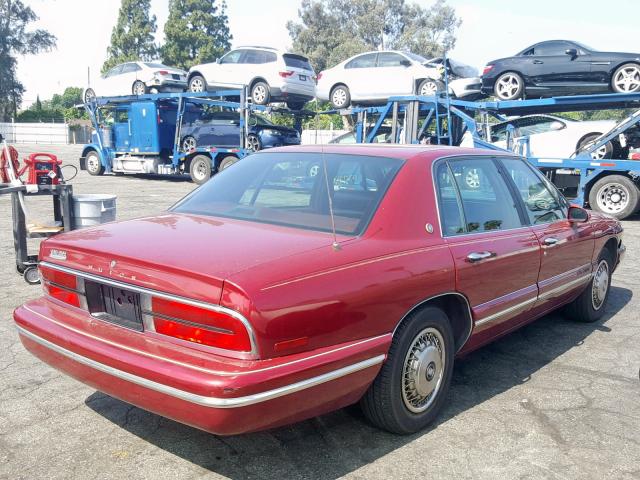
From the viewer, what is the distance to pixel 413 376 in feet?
10.5

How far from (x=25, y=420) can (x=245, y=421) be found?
159cm

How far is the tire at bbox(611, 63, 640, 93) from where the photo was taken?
12.0 meters

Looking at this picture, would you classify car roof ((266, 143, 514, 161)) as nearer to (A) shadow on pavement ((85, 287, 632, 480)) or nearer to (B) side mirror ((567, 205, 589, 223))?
(B) side mirror ((567, 205, 589, 223))

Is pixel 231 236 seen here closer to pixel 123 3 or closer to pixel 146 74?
pixel 146 74

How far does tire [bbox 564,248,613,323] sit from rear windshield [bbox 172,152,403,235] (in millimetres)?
2586

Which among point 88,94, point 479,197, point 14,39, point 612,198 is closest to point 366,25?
point 14,39

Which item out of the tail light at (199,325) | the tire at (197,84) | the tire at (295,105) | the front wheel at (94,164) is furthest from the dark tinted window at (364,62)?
the tail light at (199,325)

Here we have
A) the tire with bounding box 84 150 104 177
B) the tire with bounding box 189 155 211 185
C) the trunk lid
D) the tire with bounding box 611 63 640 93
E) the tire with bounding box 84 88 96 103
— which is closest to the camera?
the trunk lid

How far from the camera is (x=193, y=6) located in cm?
5309

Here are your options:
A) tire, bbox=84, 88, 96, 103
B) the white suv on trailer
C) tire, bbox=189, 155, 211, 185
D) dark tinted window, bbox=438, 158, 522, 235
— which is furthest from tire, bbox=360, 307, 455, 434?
tire, bbox=84, 88, 96, 103

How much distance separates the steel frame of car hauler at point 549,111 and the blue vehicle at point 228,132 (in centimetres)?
258

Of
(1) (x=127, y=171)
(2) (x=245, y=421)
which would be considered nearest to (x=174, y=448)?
(2) (x=245, y=421)

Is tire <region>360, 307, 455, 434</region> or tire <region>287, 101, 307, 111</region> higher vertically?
tire <region>287, 101, 307, 111</region>

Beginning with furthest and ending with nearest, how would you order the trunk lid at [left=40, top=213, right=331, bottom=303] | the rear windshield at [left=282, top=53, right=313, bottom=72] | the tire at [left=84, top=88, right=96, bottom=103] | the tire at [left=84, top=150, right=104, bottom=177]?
the tire at [left=84, top=88, right=96, bottom=103] → the tire at [left=84, top=150, right=104, bottom=177] → the rear windshield at [left=282, top=53, right=313, bottom=72] → the trunk lid at [left=40, top=213, right=331, bottom=303]
